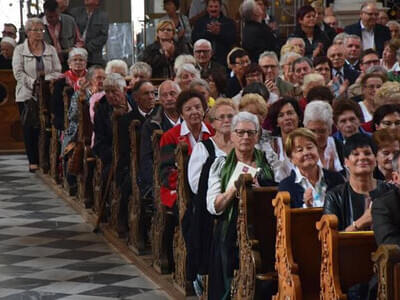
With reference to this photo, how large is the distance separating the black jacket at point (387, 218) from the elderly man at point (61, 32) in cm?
957

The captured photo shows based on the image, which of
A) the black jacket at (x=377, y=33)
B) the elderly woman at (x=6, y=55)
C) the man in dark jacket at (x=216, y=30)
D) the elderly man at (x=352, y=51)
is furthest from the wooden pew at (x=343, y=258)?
the elderly woman at (x=6, y=55)

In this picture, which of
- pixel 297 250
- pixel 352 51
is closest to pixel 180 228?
pixel 297 250

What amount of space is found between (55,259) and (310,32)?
514 centimetres

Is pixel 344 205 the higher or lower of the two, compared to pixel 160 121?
lower

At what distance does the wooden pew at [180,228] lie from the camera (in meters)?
7.69

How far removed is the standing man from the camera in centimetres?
1504

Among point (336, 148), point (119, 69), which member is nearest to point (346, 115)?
point (336, 148)

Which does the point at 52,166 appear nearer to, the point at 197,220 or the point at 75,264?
the point at 75,264

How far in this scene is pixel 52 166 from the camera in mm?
13148

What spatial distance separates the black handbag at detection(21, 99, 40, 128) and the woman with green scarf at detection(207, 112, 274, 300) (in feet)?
22.9

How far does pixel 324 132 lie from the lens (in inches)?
309

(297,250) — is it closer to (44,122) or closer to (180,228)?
(180,228)

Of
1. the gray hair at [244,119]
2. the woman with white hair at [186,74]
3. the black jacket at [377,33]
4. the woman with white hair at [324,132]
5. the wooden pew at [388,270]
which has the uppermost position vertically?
the black jacket at [377,33]

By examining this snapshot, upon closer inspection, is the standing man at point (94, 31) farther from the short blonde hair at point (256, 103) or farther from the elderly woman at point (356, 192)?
the elderly woman at point (356, 192)
